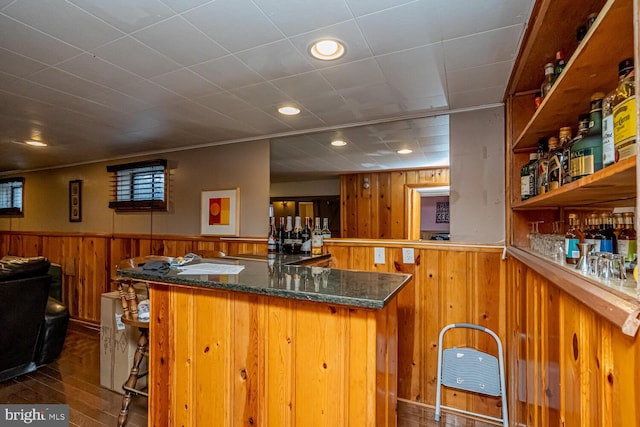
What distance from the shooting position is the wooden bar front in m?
1.13

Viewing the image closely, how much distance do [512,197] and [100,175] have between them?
14.6 ft

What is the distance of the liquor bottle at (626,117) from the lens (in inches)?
23.4

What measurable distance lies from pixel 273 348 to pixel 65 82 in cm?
190

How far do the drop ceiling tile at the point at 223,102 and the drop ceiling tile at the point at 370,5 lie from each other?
3.56ft

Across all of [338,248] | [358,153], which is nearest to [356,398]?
[338,248]

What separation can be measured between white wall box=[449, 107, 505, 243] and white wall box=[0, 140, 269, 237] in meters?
1.65

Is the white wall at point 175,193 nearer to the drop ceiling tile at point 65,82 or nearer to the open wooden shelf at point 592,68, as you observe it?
the drop ceiling tile at point 65,82

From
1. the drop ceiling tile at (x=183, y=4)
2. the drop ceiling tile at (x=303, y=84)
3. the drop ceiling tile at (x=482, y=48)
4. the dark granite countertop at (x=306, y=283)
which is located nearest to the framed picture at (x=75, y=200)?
the dark granite countertop at (x=306, y=283)

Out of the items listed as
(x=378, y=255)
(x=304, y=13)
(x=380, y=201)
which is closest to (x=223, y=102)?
(x=304, y=13)

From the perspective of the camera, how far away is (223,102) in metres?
2.20

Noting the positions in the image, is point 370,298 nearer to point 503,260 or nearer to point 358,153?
point 503,260

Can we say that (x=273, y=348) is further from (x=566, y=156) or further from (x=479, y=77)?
(x=479, y=77)

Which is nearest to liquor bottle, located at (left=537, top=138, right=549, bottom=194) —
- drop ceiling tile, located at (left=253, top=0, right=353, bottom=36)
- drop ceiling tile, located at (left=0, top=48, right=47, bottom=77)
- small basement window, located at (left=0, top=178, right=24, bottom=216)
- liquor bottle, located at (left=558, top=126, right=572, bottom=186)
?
liquor bottle, located at (left=558, top=126, right=572, bottom=186)

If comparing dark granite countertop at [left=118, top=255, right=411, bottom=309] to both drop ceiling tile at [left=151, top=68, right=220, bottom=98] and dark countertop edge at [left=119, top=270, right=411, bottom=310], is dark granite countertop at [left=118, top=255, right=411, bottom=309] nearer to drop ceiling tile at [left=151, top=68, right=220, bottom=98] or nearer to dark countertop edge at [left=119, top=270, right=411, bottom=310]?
dark countertop edge at [left=119, top=270, right=411, bottom=310]
